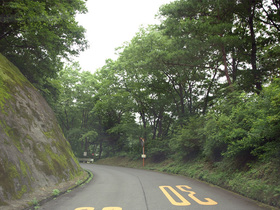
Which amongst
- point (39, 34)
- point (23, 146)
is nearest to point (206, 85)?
point (39, 34)

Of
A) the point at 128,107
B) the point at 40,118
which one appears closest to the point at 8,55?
the point at 40,118

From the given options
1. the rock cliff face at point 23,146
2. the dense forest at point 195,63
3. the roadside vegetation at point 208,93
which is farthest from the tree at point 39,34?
the roadside vegetation at point 208,93

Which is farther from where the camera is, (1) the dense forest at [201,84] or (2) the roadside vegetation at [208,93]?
(1) the dense forest at [201,84]

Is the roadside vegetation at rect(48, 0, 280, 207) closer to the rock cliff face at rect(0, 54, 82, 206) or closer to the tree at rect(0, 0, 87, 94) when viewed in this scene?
the tree at rect(0, 0, 87, 94)

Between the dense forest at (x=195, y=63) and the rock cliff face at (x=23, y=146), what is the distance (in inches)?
140

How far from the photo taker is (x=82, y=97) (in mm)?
34531

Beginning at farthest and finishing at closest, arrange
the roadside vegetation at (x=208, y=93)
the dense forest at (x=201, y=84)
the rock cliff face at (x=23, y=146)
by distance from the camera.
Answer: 1. the dense forest at (x=201, y=84)
2. the roadside vegetation at (x=208, y=93)
3. the rock cliff face at (x=23, y=146)

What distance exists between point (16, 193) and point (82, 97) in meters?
29.7

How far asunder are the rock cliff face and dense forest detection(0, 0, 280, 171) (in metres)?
3.56

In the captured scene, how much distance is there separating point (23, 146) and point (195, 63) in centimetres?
1286

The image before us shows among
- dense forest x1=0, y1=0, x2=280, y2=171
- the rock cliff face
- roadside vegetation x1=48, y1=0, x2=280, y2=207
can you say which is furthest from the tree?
roadside vegetation x1=48, y1=0, x2=280, y2=207

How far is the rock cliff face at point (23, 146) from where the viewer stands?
611 cm

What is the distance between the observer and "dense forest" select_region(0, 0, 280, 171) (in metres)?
8.94

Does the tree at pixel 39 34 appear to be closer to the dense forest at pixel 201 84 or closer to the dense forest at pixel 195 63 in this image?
the dense forest at pixel 195 63
